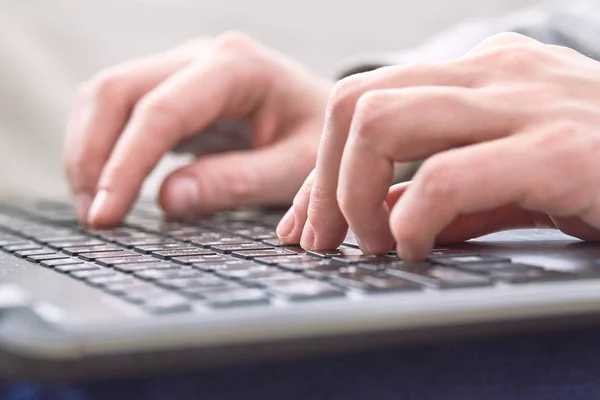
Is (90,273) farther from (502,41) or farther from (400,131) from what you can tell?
(502,41)

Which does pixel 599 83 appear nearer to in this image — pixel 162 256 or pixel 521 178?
pixel 521 178

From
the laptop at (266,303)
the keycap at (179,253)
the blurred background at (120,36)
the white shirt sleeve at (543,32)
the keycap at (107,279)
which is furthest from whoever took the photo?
the blurred background at (120,36)

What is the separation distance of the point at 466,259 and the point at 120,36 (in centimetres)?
114

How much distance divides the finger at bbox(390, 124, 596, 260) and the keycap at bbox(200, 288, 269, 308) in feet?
0.36

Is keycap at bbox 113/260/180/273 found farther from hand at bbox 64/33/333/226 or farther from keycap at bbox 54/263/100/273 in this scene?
hand at bbox 64/33/333/226

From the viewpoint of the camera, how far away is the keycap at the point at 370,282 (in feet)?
1.20

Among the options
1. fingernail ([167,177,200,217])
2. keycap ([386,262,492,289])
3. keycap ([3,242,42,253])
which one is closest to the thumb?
fingernail ([167,177,200,217])

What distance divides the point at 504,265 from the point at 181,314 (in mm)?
174

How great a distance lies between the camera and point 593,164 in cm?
47

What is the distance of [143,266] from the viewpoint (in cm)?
46

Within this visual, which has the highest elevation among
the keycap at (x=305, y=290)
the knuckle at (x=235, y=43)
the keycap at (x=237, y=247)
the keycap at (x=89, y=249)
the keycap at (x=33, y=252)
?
the knuckle at (x=235, y=43)

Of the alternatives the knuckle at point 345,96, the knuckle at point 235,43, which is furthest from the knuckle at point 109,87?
the knuckle at point 345,96

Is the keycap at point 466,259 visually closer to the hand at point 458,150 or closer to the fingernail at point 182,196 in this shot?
the hand at point 458,150

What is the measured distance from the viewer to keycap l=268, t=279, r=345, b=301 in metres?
0.35
